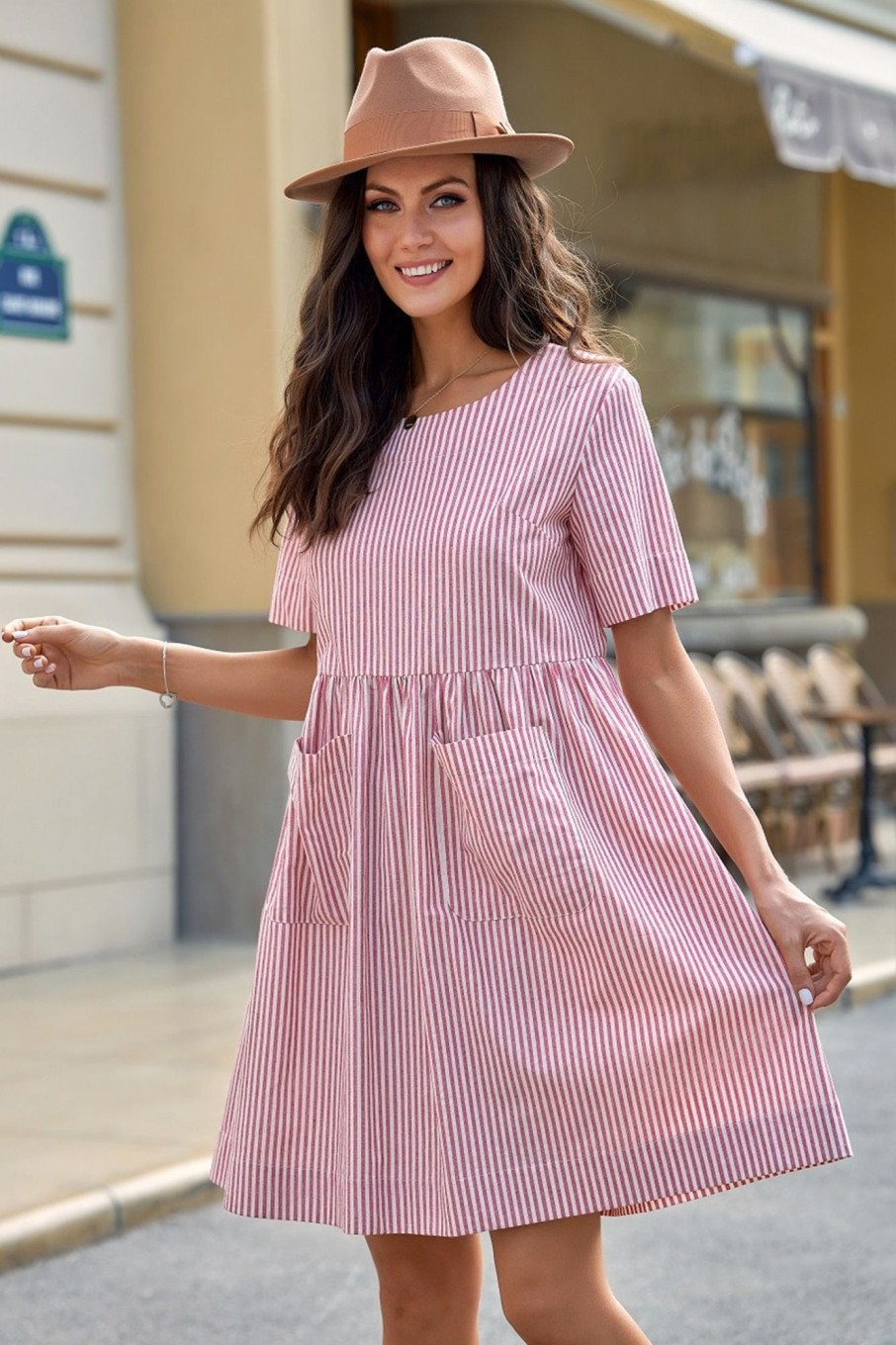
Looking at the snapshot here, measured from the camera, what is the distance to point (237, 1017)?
23.1 feet

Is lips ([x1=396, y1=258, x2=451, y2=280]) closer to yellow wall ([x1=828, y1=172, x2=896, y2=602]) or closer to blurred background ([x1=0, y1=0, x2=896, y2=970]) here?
blurred background ([x1=0, y1=0, x2=896, y2=970])

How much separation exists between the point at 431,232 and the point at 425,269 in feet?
0.15

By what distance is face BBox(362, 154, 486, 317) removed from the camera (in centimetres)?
264

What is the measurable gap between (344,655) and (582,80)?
993 cm

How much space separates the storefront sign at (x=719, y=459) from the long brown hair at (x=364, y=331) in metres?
9.74

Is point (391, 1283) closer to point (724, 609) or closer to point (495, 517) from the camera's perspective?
point (495, 517)

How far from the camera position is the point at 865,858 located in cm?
1039

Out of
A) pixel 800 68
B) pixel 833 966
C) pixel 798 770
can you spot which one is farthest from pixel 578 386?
pixel 798 770

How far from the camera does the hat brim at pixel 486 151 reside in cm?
260

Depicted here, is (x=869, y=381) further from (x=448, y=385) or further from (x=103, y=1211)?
(x=448, y=385)

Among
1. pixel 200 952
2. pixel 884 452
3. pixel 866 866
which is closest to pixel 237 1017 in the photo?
pixel 200 952

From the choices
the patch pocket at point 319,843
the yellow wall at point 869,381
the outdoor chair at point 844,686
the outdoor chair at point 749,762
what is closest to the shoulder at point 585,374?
the patch pocket at point 319,843

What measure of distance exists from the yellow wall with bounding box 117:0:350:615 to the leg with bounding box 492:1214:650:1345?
6.19m

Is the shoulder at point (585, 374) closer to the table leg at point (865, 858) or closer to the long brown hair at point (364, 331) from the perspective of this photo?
the long brown hair at point (364, 331)
